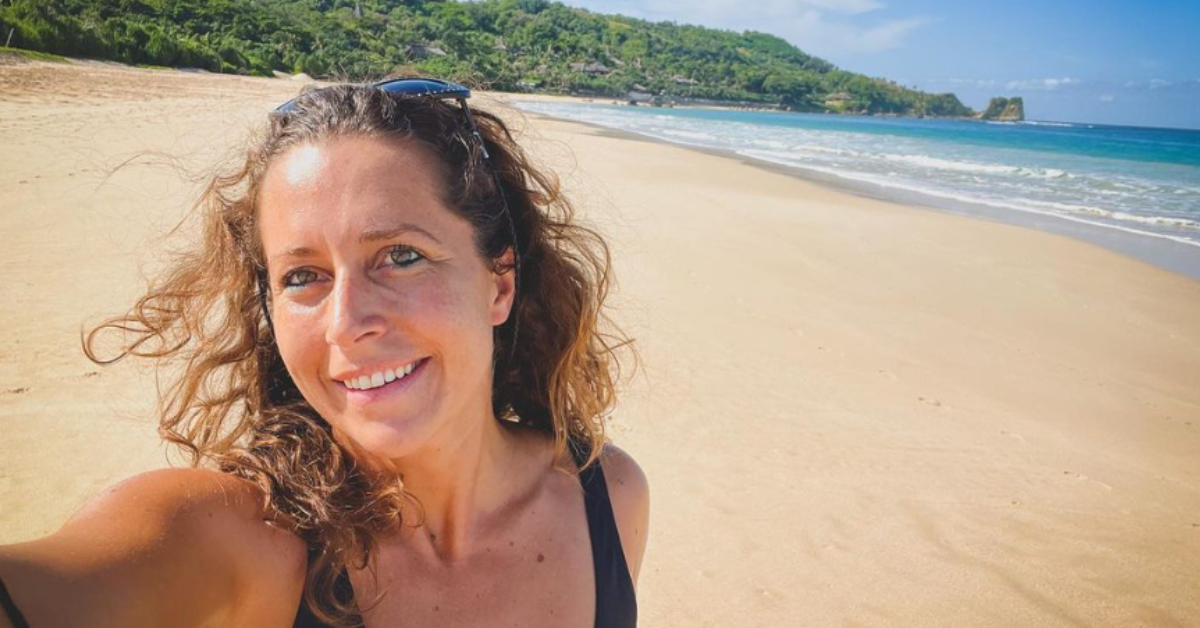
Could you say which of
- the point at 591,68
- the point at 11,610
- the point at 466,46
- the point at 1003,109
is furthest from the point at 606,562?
the point at 1003,109

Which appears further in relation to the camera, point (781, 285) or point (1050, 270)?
point (1050, 270)

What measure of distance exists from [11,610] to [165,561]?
22cm

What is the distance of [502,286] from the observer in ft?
5.40

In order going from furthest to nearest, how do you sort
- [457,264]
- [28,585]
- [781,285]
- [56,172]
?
[56,172], [781,285], [457,264], [28,585]

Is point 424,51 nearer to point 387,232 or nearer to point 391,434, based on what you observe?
point 387,232

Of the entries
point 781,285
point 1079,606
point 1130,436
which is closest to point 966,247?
point 781,285

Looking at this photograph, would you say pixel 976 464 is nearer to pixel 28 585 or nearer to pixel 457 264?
pixel 457 264

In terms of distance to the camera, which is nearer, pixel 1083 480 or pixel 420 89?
pixel 420 89

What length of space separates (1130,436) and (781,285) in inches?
134

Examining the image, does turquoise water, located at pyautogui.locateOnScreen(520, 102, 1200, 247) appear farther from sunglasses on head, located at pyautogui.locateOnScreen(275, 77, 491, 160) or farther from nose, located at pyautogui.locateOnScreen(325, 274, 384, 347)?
nose, located at pyautogui.locateOnScreen(325, 274, 384, 347)

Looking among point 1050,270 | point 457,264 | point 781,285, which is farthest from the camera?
point 1050,270

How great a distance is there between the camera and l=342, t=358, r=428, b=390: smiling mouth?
1271mm

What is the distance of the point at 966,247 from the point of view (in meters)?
9.93

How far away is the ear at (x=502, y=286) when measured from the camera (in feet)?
5.25
